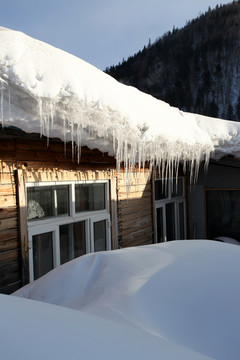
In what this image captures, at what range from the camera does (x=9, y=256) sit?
10.3 feet

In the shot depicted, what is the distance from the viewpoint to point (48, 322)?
31.4 inches

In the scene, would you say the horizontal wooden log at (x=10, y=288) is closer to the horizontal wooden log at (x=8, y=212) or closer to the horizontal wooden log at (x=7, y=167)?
the horizontal wooden log at (x=8, y=212)

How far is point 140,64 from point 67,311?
46586 millimetres

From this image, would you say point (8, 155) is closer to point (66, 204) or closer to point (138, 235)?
point (66, 204)

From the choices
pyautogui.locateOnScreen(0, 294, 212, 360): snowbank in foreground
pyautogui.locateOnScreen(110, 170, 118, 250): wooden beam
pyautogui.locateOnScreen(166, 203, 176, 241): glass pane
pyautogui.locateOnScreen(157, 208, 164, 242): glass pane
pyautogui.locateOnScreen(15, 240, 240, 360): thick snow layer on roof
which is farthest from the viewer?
pyautogui.locateOnScreen(166, 203, 176, 241): glass pane

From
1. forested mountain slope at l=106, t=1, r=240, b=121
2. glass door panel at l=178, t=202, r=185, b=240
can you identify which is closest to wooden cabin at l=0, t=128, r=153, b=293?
glass door panel at l=178, t=202, r=185, b=240

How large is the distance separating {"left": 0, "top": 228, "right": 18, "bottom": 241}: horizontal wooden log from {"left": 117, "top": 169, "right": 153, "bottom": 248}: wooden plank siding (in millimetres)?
2144

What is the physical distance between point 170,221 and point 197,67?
4299 cm

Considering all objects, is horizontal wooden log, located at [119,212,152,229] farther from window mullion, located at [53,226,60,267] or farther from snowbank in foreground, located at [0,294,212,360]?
snowbank in foreground, located at [0,294,212,360]

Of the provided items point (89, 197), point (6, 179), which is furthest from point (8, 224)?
point (89, 197)

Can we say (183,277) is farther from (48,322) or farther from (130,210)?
(130,210)

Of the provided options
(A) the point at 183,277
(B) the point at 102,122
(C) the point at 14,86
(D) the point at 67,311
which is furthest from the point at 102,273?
(B) the point at 102,122

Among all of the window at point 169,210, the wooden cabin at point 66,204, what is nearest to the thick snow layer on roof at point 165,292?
the wooden cabin at point 66,204

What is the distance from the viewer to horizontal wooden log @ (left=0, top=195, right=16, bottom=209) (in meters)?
3.06
